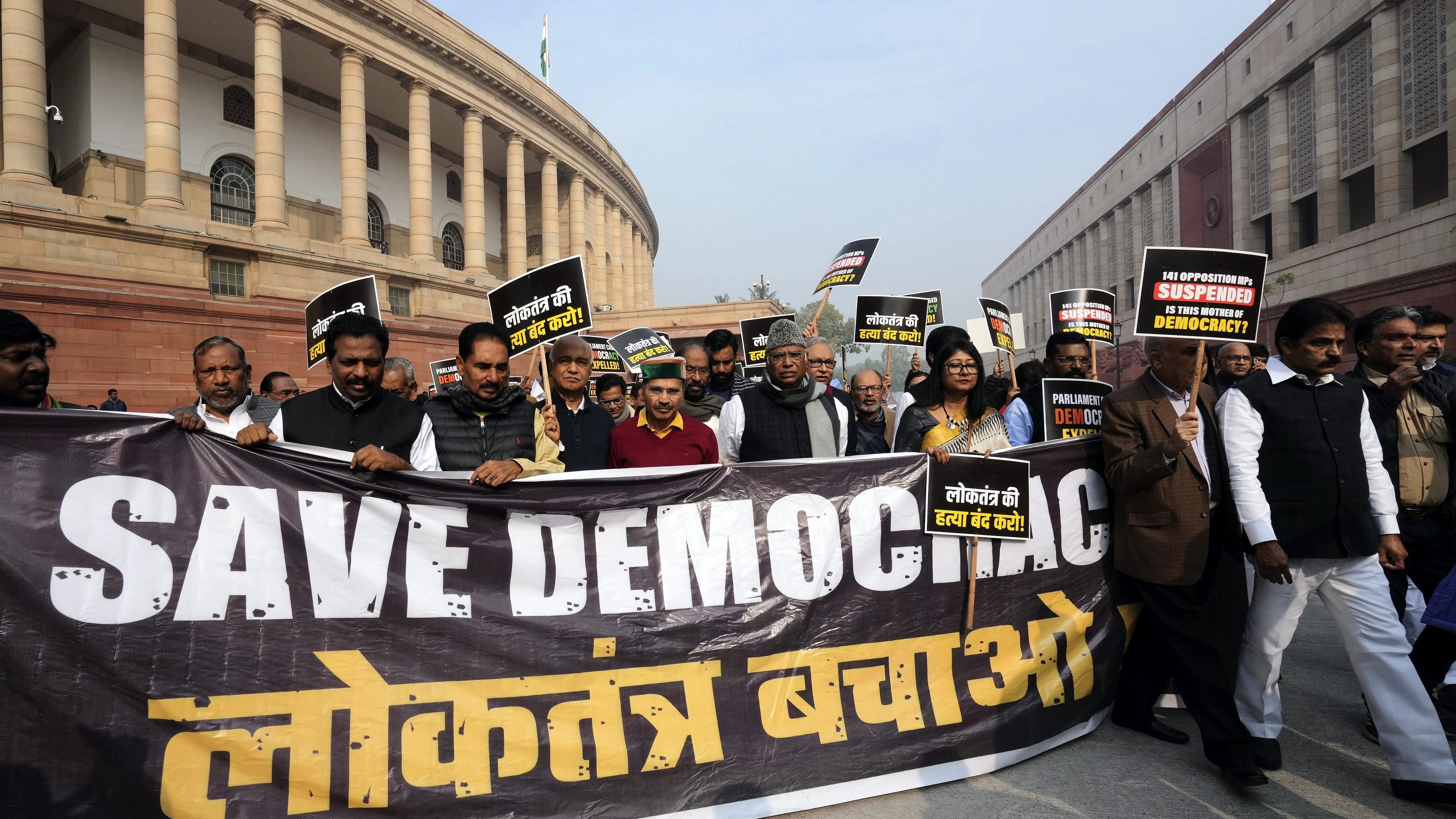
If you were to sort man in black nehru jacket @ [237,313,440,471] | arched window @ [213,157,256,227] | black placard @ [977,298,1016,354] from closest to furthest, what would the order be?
man in black nehru jacket @ [237,313,440,471], black placard @ [977,298,1016,354], arched window @ [213,157,256,227]

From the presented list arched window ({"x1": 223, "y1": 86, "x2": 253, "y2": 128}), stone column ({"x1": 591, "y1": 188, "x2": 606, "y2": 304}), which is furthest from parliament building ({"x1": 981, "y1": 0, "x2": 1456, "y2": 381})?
arched window ({"x1": 223, "y1": 86, "x2": 253, "y2": 128})

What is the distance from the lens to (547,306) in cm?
460

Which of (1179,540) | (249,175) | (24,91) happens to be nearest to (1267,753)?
(1179,540)

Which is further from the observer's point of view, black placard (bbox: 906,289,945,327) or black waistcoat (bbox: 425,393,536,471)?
black placard (bbox: 906,289,945,327)

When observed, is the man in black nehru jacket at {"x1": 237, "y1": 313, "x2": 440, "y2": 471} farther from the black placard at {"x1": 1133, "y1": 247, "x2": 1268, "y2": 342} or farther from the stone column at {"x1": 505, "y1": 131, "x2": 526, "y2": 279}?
the stone column at {"x1": 505, "y1": 131, "x2": 526, "y2": 279}

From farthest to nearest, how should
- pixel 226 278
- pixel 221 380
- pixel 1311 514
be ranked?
pixel 226 278
pixel 221 380
pixel 1311 514

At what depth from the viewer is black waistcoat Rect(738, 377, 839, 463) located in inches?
186

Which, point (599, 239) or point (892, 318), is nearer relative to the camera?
point (892, 318)

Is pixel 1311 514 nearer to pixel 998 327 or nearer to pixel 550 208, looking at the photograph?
pixel 998 327

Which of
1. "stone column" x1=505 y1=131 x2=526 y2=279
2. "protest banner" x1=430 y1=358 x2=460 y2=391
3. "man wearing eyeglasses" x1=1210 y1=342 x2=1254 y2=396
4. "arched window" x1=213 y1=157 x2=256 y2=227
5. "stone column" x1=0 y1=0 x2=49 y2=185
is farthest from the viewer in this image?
"stone column" x1=505 y1=131 x2=526 y2=279

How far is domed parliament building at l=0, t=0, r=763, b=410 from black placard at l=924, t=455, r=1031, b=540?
20325 millimetres

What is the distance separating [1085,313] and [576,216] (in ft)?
112

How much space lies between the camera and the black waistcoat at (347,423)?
347cm

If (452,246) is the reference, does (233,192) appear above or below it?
below
